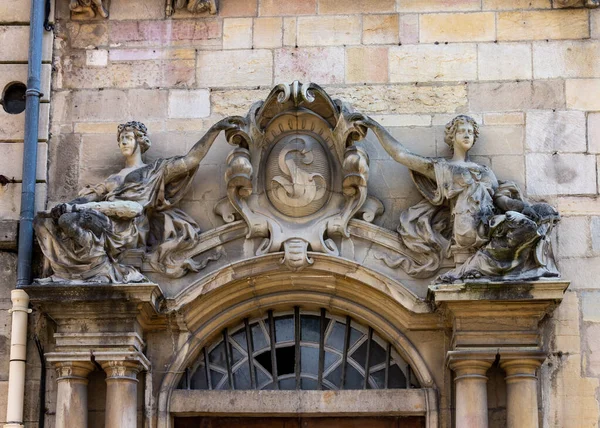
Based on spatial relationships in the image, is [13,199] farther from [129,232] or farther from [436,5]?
[436,5]

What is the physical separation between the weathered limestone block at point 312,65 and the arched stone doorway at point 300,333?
1.46 meters

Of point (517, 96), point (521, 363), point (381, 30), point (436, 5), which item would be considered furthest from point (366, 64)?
point (521, 363)

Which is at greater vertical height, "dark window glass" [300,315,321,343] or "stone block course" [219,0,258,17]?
"stone block course" [219,0,258,17]

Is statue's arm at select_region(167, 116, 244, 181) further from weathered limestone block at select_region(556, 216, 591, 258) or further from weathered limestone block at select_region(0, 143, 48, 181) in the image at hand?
weathered limestone block at select_region(556, 216, 591, 258)

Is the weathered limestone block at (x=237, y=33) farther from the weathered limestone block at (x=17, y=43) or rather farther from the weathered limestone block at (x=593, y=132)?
the weathered limestone block at (x=593, y=132)

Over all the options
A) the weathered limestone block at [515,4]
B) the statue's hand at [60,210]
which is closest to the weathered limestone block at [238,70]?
the statue's hand at [60,210]

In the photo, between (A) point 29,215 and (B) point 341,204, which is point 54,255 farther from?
(B) point 341,204

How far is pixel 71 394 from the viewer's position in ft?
31.8

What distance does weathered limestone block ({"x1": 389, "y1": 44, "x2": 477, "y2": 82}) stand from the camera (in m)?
10.5

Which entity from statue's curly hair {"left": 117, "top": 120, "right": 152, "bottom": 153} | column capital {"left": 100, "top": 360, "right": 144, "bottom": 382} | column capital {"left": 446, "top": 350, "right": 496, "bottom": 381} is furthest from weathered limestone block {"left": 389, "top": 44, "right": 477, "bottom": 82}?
column capital {"left": 100, "top": 360, "right": 144, "bottom": 382}

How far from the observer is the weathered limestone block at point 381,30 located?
34.9 ft

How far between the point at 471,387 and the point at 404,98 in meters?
2.27

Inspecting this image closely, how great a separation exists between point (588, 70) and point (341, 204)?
2082mm

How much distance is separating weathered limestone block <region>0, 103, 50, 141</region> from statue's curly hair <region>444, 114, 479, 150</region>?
2959 mm
